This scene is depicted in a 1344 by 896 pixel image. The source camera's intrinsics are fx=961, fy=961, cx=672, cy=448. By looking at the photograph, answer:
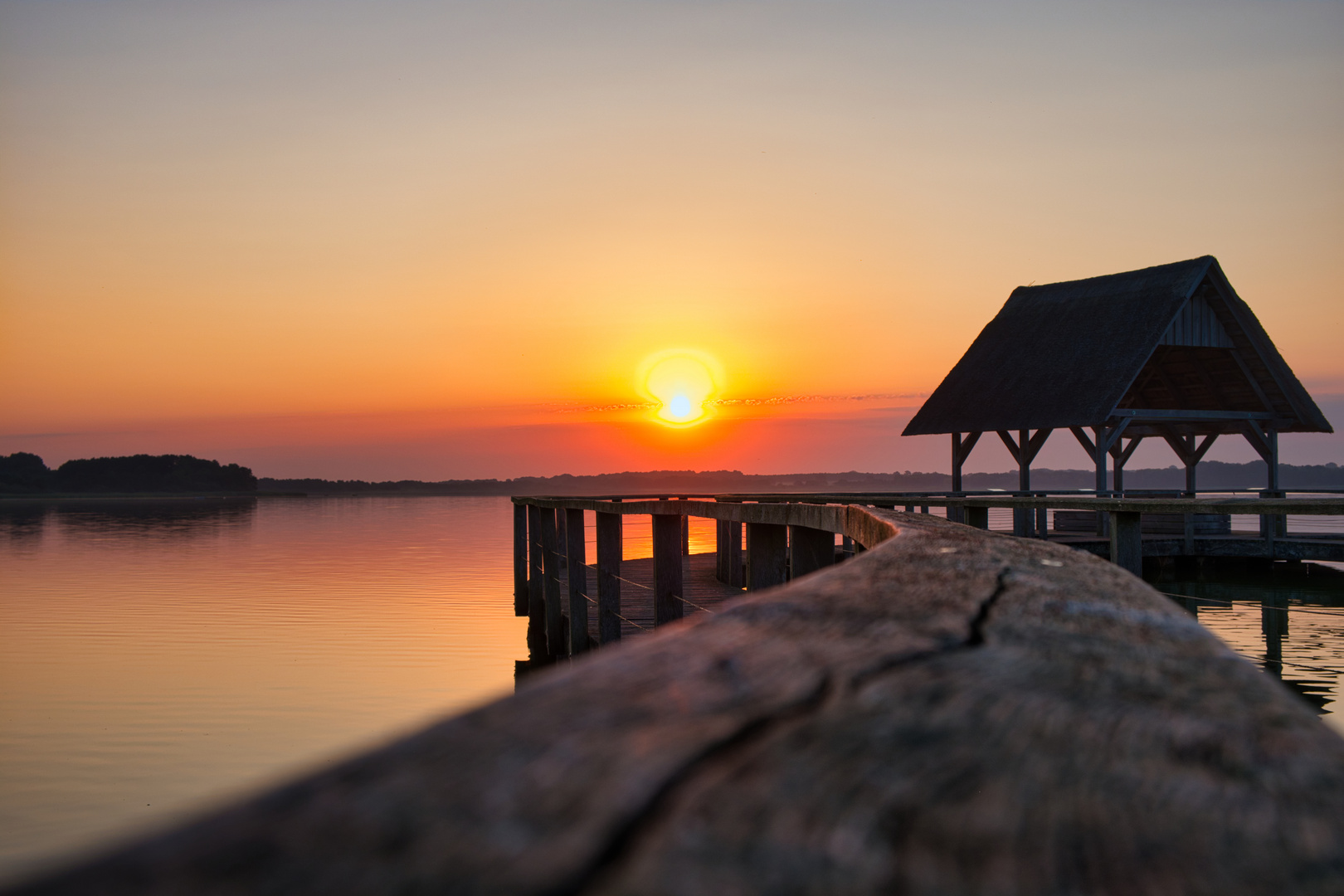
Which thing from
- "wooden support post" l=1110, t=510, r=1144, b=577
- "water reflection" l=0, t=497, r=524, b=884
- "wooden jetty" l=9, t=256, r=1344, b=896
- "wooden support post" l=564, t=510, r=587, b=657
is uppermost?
"wooden jetty" l=9, t=256, r=1344, b=896

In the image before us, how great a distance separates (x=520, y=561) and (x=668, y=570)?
14702mm

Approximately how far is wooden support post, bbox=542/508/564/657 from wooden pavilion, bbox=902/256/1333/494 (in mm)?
10668

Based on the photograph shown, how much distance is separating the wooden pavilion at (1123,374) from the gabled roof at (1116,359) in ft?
0.09

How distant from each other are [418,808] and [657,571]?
263 inches

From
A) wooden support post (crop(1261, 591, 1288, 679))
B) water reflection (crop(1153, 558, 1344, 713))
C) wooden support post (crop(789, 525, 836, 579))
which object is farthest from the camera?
wooden support post (crop(1261, 591, 1288, 679))

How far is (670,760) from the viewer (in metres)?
0.66

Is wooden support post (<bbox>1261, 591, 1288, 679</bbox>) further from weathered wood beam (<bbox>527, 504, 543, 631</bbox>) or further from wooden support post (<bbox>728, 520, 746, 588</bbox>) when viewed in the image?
weathered wood beam (<bbox>527, 504, 543, 631</bbox>)

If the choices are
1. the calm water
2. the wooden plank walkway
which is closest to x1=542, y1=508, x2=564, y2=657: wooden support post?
the wooden plank walkway

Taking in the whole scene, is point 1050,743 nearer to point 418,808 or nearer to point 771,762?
point 771,762

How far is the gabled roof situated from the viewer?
64.3 feet

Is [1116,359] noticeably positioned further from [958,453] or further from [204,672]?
[204,672]

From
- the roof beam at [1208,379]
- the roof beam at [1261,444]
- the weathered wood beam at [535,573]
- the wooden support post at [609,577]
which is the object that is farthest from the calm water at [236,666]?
the roof beam at [1208,379]

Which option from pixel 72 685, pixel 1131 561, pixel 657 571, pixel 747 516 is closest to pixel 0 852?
pixel 657 571

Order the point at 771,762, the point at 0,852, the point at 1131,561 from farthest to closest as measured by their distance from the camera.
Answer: the point at 0,852, the point at 1131,561, the point at 771,762
